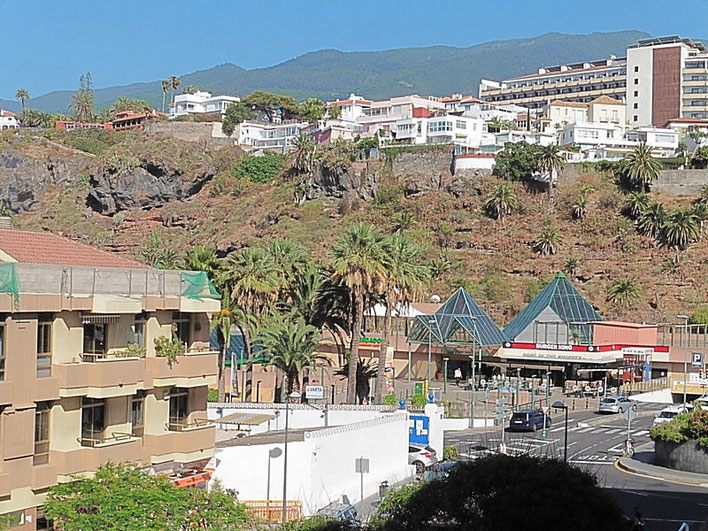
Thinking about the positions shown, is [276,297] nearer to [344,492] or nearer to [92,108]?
[344,492]

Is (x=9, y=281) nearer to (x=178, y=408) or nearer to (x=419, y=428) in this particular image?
(x=178, y=408)

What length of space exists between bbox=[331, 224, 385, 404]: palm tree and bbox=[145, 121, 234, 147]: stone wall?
78.9 meters

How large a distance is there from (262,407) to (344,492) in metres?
6.73

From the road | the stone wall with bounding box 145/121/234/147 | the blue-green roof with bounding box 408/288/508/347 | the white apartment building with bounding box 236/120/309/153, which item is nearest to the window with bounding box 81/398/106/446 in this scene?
the road

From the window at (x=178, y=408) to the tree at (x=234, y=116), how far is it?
103718 millimetres

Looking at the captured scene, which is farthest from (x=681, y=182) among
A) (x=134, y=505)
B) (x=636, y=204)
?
(x=134, y=505)

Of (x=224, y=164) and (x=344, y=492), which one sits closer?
(x=344, y=492)

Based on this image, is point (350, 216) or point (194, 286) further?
point (350, 216)

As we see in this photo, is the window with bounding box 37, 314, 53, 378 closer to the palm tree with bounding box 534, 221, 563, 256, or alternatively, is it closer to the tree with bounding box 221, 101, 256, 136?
the palm tree with bounding box 534, 221, 563, 256

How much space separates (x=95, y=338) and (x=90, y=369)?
50.6 inches

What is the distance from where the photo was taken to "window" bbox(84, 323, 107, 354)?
24.8 meters

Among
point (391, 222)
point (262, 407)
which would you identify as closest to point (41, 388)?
point (262, 407)

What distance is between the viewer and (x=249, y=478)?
1152 inches

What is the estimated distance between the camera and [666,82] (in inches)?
5187
